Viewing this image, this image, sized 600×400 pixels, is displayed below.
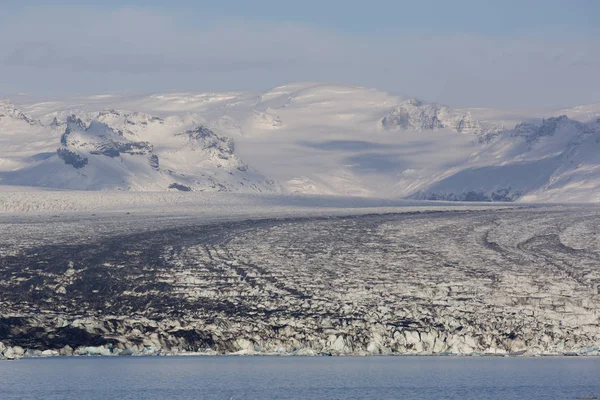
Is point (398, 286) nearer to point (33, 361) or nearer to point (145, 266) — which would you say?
point (145, 266)

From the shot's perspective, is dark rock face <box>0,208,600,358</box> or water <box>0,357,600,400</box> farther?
dark rock face <box>0,208,600,358</box>

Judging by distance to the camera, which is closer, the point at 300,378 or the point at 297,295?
the point at 300,378

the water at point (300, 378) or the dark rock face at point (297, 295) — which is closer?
the water at point (300, 378)

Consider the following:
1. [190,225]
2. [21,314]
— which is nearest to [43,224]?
[190,225]

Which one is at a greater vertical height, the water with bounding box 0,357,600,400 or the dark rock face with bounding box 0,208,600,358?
the dark rock face with bounding box 0,208,600,358
